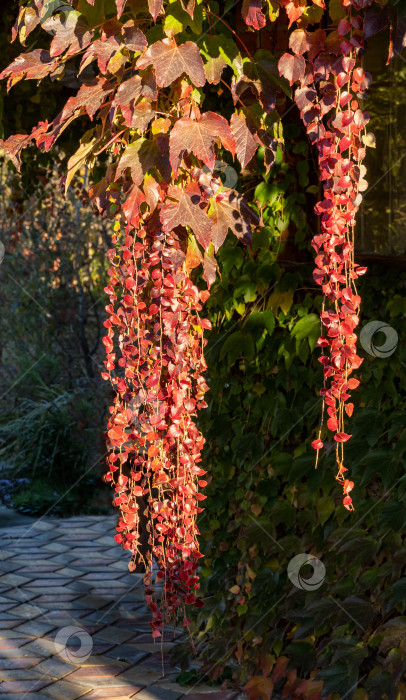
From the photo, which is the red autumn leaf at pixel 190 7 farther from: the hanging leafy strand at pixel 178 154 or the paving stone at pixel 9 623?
the paving stone at pixel 9 623

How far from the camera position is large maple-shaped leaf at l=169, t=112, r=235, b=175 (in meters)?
1.94

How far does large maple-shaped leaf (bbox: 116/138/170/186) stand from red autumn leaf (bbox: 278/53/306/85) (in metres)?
0.36

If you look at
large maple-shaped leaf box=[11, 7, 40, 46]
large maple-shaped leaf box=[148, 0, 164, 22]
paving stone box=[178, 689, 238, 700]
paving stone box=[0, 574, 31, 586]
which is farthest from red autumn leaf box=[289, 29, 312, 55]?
paving stone box=[0, 574, 31, 586]

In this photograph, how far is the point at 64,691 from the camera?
3.47m

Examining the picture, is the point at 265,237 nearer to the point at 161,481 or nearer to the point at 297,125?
the point at 297,125

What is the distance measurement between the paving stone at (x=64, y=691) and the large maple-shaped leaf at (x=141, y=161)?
225 cm

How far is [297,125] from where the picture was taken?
126 inches

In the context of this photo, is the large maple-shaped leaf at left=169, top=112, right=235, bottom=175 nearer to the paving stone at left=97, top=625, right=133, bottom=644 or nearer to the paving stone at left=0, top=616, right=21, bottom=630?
the paving stone at left=97, top=625, right=133, bottom=644

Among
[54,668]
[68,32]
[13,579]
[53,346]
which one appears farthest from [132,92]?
[53,346]

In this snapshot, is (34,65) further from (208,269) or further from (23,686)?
(23,686)

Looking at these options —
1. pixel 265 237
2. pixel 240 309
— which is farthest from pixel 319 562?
pixel 265 237

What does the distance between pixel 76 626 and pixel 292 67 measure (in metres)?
3.12

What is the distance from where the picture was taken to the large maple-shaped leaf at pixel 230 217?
86.0 inches

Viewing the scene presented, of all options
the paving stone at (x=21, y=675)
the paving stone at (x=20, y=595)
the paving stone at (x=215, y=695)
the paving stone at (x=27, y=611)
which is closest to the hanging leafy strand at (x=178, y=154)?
the paving stone at (x=215, y=695)
